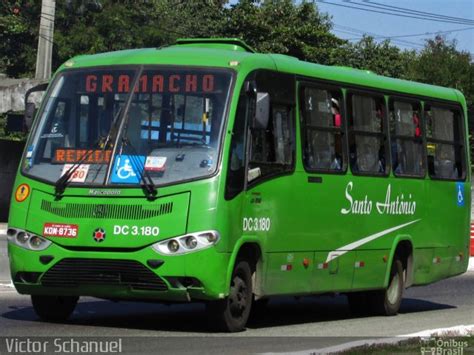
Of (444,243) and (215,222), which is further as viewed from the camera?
(444,243)

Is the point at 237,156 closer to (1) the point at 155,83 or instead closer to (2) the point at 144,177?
(2) the point at 144,177

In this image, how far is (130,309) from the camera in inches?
571

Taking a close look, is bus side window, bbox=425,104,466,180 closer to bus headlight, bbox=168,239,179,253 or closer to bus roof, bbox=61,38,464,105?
bus roof, bbox=61,38,464,105

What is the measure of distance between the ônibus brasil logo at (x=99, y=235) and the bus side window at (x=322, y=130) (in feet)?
9.33

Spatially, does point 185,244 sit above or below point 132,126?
below

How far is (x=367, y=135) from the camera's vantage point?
1502 cm

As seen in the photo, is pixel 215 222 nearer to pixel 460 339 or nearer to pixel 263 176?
pixel 263 176

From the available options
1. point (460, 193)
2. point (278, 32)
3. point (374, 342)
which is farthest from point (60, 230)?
point (278, 32)

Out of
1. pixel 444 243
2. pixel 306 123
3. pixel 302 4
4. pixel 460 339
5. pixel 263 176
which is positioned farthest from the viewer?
pixel 302 4

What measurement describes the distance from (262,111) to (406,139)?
4458 millimetres

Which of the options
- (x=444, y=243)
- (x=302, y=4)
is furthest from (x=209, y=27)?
(x=444, y=243)

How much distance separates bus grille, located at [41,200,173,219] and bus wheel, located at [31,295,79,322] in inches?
43.3

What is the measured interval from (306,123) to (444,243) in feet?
14.6

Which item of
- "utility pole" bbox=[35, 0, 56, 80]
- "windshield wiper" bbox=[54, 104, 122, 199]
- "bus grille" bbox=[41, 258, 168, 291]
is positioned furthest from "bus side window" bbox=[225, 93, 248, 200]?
"utility pole" bbox=[35, 0, 56, 80]
